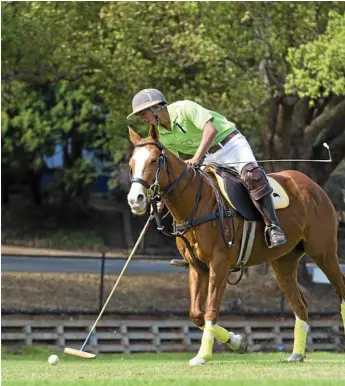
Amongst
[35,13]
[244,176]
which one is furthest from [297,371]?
[35,13]

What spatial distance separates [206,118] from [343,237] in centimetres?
1364

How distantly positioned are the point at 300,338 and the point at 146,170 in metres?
3.02

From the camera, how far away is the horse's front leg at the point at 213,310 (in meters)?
11.2

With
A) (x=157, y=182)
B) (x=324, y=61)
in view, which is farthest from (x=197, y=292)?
(x=324, y=61)

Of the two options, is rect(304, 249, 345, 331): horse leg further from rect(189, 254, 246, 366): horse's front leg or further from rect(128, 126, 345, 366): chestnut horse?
rect(189, 254, 246, 366): horse's front leg

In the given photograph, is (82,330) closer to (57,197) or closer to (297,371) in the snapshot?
(297,371)

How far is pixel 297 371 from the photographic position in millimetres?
10836

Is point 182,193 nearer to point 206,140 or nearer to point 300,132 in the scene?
point 206,140

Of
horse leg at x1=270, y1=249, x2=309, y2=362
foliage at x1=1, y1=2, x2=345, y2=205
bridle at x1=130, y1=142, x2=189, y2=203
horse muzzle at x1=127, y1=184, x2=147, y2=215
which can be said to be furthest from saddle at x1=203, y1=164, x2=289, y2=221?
foliage at x1=1, y1=2, x2=345, y2=205

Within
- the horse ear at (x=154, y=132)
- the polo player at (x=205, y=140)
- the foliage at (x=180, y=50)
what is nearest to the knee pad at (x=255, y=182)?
the polo player at (x=205, y=140)

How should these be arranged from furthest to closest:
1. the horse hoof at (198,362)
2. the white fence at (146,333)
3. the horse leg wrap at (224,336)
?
the white fence at (146,333), the horse leg wrap at (224,336), the horse hoof at (198,362)

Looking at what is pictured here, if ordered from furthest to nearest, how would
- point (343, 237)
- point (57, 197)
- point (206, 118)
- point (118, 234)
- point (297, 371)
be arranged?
1. point (57, 197)
2. point (118, 234)
3. point (343, 237)
4. point (206, 118)
5. point (297, 371)

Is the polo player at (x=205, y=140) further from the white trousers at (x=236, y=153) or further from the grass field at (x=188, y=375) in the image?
the grass field at (x=188, y=375)

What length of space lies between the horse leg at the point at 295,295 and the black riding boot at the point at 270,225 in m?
1.06
